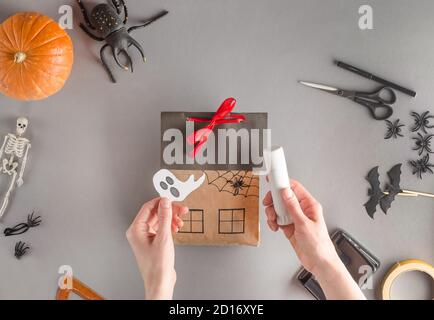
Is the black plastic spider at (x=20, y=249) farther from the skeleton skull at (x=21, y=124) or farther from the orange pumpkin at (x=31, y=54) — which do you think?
the orange pumpkin at (x=31, y=54)

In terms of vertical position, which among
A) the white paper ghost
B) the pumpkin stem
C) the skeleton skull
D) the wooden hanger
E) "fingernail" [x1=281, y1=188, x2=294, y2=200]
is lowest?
the wooden hanger

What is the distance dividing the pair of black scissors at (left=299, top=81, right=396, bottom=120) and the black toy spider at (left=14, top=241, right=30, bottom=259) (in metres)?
0.91

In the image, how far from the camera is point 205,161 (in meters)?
Answer: 1.18

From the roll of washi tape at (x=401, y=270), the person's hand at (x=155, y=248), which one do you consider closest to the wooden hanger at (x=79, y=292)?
the person's hand at (x=155, y=248)

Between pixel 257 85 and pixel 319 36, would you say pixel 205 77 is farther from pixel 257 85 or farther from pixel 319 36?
pixel 319 36

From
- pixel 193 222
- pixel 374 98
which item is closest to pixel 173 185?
pixel 193 222

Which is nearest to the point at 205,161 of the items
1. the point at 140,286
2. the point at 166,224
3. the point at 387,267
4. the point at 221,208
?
the point at 221,208

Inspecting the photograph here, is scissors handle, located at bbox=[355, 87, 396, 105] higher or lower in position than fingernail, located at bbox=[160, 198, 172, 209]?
higher

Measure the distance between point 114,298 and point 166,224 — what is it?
1.16 ft

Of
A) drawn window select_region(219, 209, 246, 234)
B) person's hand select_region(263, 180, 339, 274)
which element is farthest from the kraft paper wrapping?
person's hand select_region(263, 180, 339, 274)

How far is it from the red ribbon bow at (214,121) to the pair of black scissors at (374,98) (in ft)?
0.70

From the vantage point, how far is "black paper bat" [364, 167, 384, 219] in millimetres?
1188

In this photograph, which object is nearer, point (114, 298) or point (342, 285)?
point (342, 285)

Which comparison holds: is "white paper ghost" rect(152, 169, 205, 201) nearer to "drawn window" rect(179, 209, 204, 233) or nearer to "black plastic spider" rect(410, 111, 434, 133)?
"drawn window" rect(179, 209, 204, 233)
